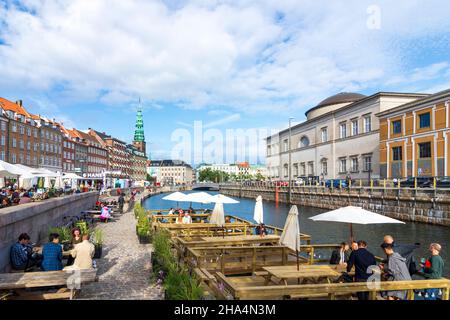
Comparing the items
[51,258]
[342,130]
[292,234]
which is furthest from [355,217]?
[342,130]

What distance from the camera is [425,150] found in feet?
142

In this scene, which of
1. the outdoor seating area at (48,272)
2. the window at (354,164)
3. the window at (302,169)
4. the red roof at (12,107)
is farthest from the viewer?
the window at (302,169)

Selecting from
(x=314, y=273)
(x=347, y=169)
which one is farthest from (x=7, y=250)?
(x=347, y=169)

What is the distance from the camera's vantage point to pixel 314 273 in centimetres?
732

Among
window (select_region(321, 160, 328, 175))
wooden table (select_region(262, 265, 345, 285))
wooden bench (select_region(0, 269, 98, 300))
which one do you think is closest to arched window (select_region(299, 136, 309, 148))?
window (select_region(321, 160, 328, 175))

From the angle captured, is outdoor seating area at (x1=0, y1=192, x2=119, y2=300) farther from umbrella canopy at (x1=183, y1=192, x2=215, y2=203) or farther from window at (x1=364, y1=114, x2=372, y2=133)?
window at (x1=364, y1=114, x2=372, y2=133)

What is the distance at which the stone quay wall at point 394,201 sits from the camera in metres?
29.3

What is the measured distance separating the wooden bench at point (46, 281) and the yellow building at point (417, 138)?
43.8 meters

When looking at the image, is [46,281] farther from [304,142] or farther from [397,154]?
[304,142]

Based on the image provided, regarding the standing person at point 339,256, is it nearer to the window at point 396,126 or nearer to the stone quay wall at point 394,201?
the stone quay wall at point 394,201

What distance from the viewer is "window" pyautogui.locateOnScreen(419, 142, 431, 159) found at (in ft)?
140

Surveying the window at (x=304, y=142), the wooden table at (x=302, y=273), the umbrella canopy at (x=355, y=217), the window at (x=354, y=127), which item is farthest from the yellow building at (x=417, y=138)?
the wooden table at (x=302, y=273)
